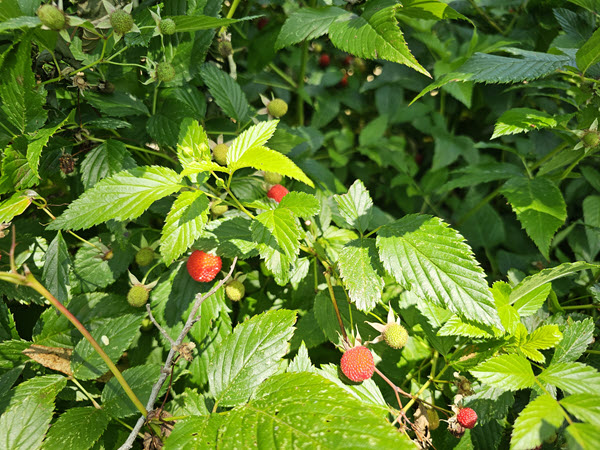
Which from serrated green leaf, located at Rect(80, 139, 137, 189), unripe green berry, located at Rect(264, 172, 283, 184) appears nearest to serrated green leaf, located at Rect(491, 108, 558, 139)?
unripe green berry, located at Rect(264, 172, 283, 184)

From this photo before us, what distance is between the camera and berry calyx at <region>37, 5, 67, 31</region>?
36.0 inches

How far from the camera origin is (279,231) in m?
0.90

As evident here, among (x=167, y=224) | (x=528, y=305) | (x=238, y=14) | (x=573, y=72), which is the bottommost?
(x=528, y=305)

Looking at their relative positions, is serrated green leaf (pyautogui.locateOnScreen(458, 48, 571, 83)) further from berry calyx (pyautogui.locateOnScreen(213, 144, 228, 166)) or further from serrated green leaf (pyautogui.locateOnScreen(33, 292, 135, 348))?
serrated green leaf (pyautogui.locateOnScreen(33, 292, 135, 348))

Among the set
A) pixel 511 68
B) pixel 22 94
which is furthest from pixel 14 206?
pixel 511 68

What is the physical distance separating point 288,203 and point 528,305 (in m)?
0.74

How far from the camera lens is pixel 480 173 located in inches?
60.2

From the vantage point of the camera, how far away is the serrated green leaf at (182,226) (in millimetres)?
895

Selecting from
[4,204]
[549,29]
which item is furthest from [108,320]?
[549,29]

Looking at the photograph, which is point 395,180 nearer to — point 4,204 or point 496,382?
point 496,382

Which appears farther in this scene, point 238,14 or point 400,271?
point 238,14

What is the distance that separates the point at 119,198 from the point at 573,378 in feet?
3.91

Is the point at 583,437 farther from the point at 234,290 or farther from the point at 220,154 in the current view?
the point at 220,154

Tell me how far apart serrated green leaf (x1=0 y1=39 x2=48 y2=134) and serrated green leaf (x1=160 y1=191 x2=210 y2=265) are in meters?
0.51
